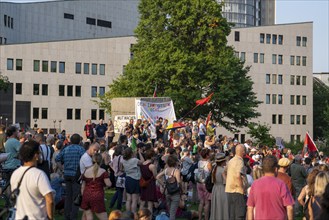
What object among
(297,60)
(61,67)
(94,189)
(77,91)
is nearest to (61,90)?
(77,91)

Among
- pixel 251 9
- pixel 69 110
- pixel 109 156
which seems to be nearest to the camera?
pixel 109 156

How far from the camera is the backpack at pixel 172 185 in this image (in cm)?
1636

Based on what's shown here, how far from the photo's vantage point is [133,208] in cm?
1738

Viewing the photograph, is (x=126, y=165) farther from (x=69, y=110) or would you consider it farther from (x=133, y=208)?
(x=69, y=110)

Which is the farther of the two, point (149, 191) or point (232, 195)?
point (149, 191)

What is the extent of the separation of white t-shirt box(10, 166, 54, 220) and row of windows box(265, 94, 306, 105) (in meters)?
94.1

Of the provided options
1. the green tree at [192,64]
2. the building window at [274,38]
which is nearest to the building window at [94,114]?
the building window at [274,38]

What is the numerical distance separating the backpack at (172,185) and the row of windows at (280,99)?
8655 cm

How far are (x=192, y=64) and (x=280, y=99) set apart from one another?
167 feet

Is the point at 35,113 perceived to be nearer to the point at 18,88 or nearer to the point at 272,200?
the point at 18,88

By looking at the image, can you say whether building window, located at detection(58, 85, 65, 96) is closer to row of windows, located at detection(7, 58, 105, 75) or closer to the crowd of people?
row of windows, located at detection(7, 58, 105, 75)

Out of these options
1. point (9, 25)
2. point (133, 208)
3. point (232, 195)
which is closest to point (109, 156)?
point (133, 208)

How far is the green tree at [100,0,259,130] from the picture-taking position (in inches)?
2164

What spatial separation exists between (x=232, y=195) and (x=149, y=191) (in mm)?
3940
